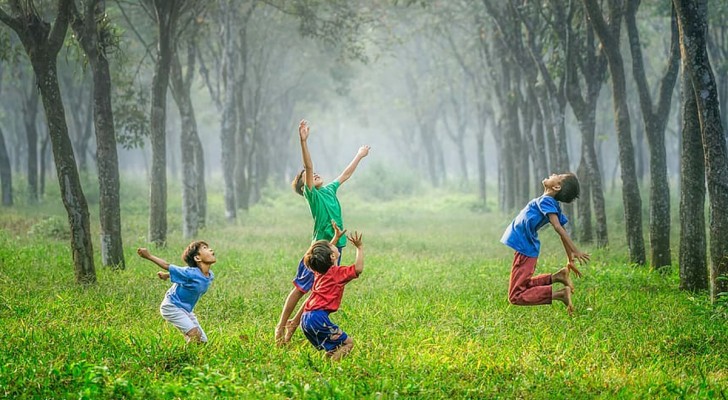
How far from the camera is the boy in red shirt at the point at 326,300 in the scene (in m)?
6.10

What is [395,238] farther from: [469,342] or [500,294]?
[469,342]

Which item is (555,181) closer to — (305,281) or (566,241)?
(566,241)

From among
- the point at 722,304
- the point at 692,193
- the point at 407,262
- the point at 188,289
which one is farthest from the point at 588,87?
the point at 188,289

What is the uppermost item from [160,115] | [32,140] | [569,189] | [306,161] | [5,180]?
[32,140]

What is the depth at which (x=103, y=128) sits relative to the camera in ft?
38.2

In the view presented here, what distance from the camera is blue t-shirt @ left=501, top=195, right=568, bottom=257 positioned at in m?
7.87

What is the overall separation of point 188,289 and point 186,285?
0.05m

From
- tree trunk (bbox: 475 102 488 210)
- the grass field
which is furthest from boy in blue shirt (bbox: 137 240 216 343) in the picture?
tree trunk (bbox: 475 102 488 210)

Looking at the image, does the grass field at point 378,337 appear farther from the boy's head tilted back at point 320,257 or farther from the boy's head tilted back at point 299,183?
the boy's head tilted back at point 299,183

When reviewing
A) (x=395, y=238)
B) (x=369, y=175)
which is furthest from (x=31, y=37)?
(x=369, y=175)

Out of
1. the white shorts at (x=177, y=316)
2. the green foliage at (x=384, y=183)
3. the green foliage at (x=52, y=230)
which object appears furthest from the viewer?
the green foliage at (x=384, y=183)

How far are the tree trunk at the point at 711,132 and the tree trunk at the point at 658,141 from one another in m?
2.64

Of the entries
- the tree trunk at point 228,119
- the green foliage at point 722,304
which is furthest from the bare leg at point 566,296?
the tree trunk at point 228,119

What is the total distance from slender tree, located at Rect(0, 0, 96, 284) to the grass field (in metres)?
0.53
